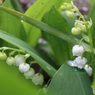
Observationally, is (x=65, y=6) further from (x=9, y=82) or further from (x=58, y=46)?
(x=9, y=82)

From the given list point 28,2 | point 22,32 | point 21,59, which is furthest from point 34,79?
point 28,2

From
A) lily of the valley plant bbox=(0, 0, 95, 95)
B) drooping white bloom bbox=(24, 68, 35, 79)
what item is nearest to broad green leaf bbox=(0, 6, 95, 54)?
lily of the valley plant bbox=(0, 0, 95, 95)

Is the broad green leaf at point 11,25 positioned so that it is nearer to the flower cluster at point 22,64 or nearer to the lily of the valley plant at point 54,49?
the lily of the valley plant at point 54,49

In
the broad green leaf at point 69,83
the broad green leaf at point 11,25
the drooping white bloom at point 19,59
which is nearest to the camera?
the broad green leaf at point 69,83

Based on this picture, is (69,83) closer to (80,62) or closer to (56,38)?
(80,62)

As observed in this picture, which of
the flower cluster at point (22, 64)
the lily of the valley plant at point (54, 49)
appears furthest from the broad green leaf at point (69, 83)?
the flower cluster at point (22, 64)

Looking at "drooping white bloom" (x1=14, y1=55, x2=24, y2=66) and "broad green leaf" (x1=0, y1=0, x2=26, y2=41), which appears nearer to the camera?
"drooping white bloom" (x1=14, y1=55, x2=24, y2=66)

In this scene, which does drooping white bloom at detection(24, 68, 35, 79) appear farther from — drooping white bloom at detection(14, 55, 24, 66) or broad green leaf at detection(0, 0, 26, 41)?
broad green leaf at detection(0, 0, 26, 41)
